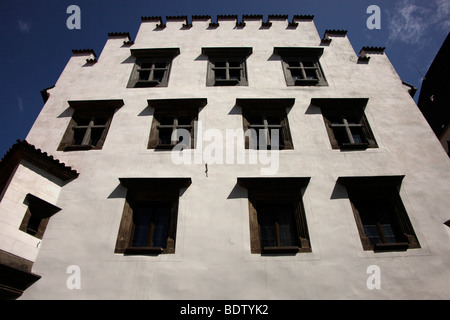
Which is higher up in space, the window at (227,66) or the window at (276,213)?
the window at (227,66)

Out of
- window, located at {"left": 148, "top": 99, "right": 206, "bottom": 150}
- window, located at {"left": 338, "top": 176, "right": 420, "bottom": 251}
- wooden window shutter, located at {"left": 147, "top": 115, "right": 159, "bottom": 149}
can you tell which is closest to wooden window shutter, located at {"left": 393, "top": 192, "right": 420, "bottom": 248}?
window, located at {"left": 338, "top": 176, "right": 420, "bottom": 251}

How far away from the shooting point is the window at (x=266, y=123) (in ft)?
34.1

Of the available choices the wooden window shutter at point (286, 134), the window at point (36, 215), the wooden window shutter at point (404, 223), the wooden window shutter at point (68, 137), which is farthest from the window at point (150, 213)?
the wooden window shutter at point (404, 223)

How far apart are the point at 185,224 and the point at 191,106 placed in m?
5.17

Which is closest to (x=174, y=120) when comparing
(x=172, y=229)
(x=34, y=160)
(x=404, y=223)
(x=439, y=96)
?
(x=172, y=229)

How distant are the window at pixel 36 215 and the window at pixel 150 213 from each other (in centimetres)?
219

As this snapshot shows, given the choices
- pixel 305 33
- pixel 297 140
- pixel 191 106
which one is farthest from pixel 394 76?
pixel 191 106

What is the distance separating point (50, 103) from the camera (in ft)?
39.2

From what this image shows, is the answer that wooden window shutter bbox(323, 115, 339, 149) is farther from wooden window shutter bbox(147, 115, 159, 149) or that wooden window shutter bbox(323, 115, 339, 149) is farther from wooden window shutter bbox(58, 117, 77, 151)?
wooden window shutter bbox(58, 117, 77, 151)

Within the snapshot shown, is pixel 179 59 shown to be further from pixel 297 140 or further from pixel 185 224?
pixel 185 224

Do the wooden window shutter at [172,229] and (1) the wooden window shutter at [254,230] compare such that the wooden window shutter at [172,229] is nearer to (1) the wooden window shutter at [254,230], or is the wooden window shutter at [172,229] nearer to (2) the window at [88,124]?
(1) the wooden window shutter at [254,230]

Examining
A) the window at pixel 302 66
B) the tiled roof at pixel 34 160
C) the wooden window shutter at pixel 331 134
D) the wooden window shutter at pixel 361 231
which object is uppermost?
the window at pixel 302 66

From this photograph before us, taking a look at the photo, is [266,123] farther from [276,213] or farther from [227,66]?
[227,66]
